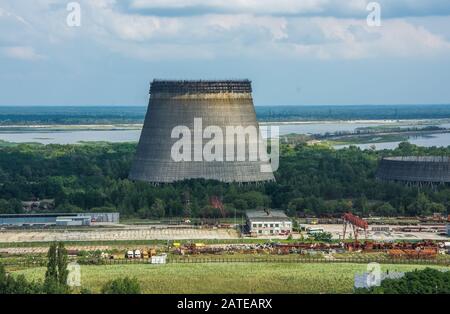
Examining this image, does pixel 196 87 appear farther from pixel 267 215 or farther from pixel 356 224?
pixel 356 224

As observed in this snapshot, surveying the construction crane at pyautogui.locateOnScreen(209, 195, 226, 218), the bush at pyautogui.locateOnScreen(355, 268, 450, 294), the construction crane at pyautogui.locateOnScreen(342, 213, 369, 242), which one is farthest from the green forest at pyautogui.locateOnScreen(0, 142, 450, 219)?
the bush at pyautogui.locateOnScreen(355, 268, 450, 294)

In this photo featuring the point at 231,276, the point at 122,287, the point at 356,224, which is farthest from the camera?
the point at 356,224

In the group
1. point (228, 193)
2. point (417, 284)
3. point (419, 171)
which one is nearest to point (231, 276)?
point (417, 284)

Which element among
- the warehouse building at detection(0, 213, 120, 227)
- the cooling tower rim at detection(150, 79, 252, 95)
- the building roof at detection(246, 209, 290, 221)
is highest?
the cooling tower rim at detection(150, 79, 252, 95)

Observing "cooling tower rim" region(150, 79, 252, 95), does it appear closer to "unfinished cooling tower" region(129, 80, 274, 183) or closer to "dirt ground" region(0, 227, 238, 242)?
"unfinished cooling tower" region(129, 80, 274, 183)

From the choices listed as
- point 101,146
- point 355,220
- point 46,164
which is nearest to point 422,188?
point 355,220

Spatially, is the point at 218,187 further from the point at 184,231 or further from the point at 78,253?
the point at 78,253
